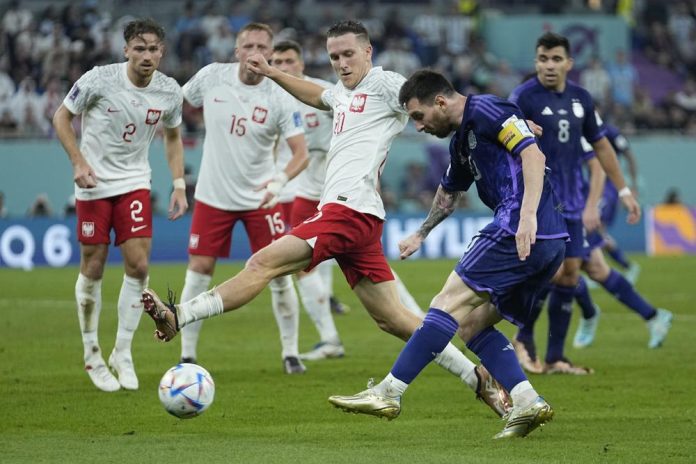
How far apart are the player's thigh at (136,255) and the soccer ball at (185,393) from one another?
2.39 meters

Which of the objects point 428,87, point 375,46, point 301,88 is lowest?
point 375,46

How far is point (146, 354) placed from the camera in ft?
39.5

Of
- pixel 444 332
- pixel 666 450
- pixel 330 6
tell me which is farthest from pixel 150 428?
pixel 330 6

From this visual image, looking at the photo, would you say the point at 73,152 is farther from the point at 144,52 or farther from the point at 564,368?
the point at 564,368

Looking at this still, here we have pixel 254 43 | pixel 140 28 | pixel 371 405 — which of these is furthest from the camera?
pixel 254 43

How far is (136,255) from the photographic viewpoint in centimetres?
977

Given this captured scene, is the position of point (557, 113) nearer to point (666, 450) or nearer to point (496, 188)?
point (496, 188)

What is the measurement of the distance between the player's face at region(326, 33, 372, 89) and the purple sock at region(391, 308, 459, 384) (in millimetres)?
2046

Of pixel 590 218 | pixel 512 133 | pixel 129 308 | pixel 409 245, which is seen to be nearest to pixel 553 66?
pixel 590 218

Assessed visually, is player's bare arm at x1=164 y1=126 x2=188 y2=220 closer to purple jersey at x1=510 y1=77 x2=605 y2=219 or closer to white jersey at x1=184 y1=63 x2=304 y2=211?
white jersey at x1=184 y1=63 x2=304 y2=211

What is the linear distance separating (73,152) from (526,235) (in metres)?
3.76

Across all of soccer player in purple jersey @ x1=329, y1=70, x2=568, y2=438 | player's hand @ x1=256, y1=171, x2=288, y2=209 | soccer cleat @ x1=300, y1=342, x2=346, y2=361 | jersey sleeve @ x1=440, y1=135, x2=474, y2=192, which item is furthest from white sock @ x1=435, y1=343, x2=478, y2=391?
soccer cleat @ x1=300, y1=342, x2=346, y2=361

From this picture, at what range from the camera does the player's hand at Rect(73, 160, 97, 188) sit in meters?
9.11

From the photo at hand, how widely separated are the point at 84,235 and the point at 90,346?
87cm
